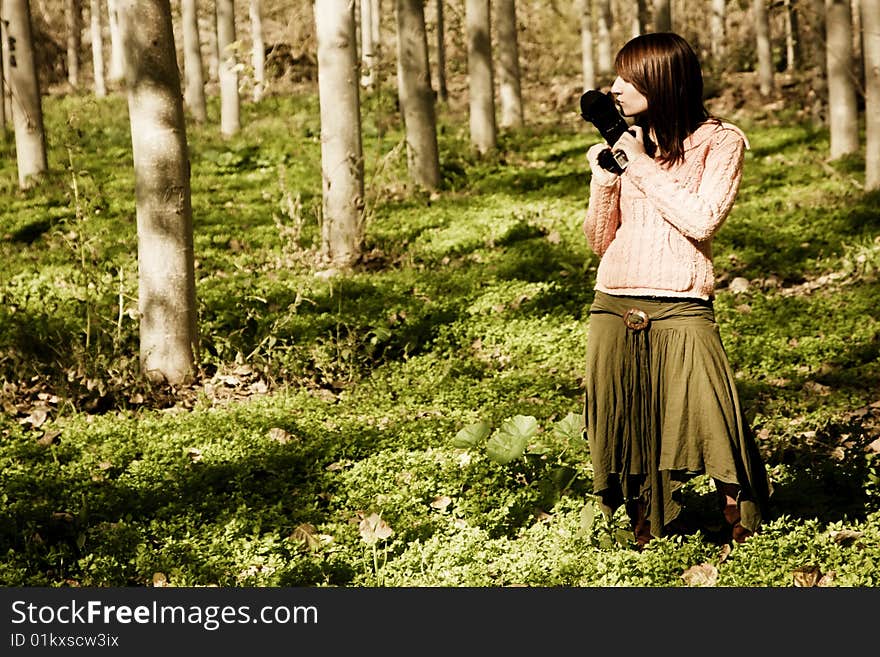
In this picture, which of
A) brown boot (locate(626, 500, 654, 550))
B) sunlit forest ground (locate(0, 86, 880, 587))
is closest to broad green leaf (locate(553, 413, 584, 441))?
sunlit forest ground (locate(0, 86, 880, 587))

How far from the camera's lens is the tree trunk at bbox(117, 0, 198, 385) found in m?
6.17

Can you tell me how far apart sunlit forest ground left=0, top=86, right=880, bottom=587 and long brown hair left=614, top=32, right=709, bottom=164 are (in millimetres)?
1787

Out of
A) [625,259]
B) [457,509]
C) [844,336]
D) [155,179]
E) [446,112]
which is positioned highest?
[446,112]

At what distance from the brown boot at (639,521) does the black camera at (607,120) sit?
1.52m

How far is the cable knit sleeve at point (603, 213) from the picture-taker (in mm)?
3643

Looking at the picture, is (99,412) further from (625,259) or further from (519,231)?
(519,231)

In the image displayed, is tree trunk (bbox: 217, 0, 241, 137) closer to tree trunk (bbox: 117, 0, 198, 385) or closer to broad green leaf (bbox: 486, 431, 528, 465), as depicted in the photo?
tree trunk (bbox: 117, 0, 198, 385)

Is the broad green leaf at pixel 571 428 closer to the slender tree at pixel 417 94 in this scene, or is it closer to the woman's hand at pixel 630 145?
the woman's hand at pixel 630 145

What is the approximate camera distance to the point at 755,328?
721 centimetres

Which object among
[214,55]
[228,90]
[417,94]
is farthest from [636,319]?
[214,55]

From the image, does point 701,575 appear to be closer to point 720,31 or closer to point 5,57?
point 5,57

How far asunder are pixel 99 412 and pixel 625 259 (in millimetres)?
4249

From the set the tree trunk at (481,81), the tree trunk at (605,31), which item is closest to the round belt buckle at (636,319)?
the tree trunk at (481,81)

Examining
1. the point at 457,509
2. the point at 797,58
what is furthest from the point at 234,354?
the point at 797,58
